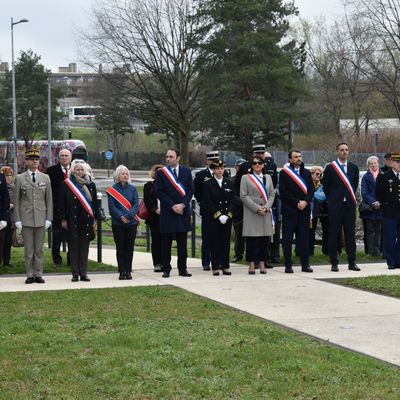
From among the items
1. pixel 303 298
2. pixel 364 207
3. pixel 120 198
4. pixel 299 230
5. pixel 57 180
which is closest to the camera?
pixel 303 298

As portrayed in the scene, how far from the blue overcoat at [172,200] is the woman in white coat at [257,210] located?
2.86ft

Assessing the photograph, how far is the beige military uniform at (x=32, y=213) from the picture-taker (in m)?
A: 13.5

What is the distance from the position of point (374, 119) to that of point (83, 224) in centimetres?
6520

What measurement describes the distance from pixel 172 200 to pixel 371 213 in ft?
13.7

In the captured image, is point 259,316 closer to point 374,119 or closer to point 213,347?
point 213,347

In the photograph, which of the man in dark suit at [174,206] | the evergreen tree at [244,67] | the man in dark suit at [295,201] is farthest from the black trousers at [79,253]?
the evergreen tree at [244,67]

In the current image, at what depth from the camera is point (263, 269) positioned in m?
14.6

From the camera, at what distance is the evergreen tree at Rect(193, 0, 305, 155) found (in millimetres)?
45156

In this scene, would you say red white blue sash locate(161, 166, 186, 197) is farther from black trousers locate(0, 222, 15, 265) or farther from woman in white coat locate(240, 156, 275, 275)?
black trousers locate(0, 222, 15, 265)

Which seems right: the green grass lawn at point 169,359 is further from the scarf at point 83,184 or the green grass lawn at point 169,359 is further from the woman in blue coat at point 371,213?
the woman in blue coat at point 371,213

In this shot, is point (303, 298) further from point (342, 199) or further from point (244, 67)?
point (244, 67)

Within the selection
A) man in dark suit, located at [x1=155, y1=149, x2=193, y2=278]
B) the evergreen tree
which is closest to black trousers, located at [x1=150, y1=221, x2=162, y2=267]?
man in dark suit, located at [x1=155, y1=149, x2=193, y2=278]

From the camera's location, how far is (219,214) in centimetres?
1440

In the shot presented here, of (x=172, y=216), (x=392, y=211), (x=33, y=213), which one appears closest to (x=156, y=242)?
(x=172, y=216)
